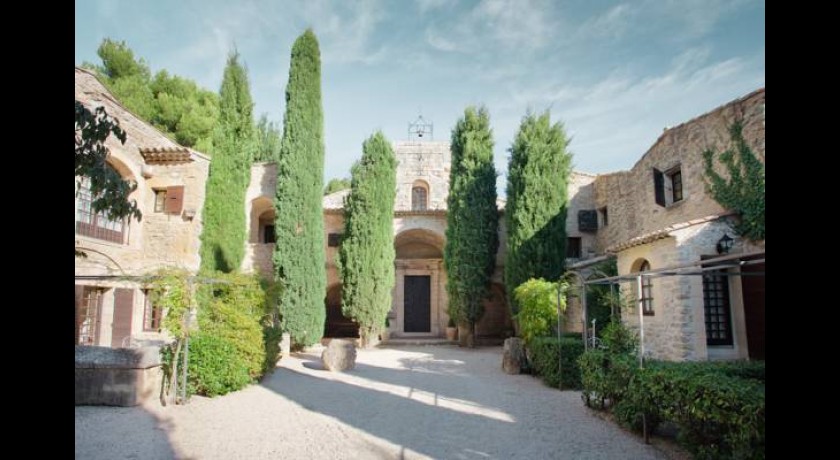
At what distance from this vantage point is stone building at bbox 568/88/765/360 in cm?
909

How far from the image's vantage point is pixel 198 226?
15125 millimetres

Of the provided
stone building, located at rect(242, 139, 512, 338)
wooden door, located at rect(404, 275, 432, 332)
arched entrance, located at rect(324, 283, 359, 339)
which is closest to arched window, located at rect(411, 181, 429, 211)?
stone building, located at rect(242, 139, 512, 338)

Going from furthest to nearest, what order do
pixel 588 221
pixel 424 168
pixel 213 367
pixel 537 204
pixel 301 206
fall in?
pixel 424 168, pixel 588 221, pixel 537 204, pixel 301 206, pixel 213 367

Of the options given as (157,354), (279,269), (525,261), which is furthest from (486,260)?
(157,354)

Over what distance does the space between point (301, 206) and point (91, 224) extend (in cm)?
602

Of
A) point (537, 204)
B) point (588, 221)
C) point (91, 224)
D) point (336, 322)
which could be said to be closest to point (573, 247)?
point (588, 221)

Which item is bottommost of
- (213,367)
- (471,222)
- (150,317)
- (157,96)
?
(213,367)

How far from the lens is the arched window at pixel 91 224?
1236cm

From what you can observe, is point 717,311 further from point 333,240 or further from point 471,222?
point 333,240

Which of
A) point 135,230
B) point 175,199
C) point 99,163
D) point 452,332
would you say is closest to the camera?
point 99,163

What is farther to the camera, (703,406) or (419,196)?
(419,196)

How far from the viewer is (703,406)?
423 centimetres
